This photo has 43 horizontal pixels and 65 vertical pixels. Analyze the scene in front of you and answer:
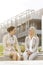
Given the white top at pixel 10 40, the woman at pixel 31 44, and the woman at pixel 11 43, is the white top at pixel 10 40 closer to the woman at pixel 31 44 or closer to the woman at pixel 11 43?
the woman at pixel 11 43

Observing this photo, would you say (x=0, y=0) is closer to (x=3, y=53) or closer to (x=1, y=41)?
(x=1, y=41)

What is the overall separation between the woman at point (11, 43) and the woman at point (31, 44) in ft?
0.37

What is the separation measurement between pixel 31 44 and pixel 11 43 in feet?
0.81

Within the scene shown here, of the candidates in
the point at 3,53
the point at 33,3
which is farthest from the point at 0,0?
the point at 3,53

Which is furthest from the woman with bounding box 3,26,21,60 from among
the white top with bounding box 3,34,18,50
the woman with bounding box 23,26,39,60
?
the woman with bounding box 23,26,39,60

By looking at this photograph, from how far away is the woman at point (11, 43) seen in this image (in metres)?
1.95

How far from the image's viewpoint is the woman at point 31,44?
6.49ft

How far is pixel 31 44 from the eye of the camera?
201cm

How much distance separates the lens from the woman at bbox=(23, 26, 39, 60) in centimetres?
198

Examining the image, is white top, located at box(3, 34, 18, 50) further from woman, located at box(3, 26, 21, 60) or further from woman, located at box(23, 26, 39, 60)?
woman, located at box(23, 26, 39, 60)

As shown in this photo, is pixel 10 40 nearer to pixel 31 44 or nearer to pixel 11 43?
pixel 11 43

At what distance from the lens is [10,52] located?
6.42 feet

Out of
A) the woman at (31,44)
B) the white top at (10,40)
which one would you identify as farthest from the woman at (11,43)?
the woman at (31,44)

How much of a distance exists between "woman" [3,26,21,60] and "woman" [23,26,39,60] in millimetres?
112
